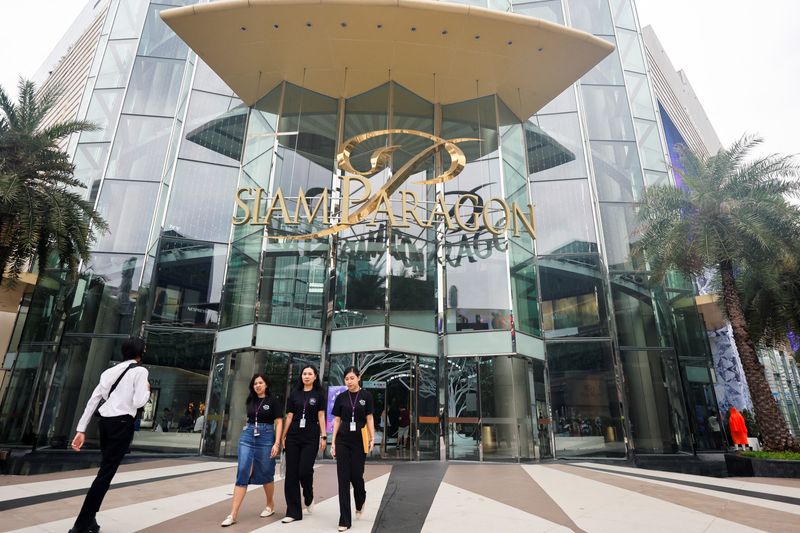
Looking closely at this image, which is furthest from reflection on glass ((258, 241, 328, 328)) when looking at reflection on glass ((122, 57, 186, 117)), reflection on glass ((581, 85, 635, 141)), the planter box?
reflection on glass ((581, 85, 635, 141))

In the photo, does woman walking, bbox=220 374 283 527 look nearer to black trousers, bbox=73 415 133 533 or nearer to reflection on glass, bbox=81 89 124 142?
black trousers, bbox=73 415 133 533

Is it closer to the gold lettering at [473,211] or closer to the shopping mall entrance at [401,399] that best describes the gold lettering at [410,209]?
the gold lettering at [473,211]

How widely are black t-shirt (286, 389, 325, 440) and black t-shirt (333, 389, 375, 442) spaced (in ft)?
0.81

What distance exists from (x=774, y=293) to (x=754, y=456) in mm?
7404

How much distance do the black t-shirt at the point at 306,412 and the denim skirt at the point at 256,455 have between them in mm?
278

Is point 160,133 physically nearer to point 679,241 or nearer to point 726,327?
point 679,241

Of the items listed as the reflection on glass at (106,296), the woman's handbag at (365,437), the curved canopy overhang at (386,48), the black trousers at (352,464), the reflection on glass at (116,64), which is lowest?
the black trousers at (352,464)

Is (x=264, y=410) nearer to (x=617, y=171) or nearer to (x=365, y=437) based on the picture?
(x=365, y=437)

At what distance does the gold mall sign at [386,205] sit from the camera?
15.3 metres

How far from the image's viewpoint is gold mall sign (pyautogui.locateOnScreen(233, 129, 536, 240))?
15.3m

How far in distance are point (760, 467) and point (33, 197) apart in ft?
63.8

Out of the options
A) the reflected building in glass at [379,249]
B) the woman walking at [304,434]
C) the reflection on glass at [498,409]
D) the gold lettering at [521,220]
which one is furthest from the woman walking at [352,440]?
the gold lettering at [521,220]

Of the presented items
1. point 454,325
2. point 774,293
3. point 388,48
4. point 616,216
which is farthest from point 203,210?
point 774,293

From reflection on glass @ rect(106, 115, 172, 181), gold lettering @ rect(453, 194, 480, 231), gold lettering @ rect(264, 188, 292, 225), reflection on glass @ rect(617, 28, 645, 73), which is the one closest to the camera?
gold lettering @ rect(264, 188, 292, 225)
